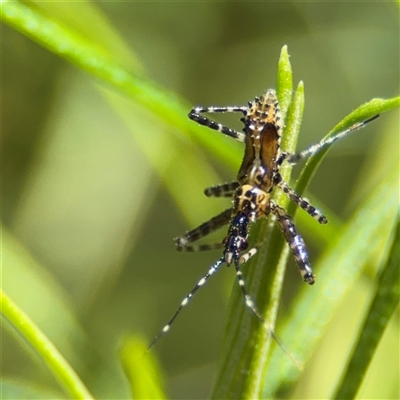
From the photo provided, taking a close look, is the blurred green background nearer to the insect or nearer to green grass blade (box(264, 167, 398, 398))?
the insect

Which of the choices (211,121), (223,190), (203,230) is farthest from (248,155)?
(203,230)

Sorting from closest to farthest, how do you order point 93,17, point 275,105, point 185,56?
point 275,105 < point 93,17 < point 185,56

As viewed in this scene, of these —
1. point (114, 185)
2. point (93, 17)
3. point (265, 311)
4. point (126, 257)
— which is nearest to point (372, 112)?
point (265, 311)

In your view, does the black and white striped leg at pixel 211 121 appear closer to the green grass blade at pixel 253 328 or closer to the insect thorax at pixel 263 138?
the insect thorax at pixel 263 138

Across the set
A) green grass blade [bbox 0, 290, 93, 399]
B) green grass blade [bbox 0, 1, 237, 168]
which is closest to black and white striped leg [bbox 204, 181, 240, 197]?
green grass blade [bbox 0, 1, 237, 168]

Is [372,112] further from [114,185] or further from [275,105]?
[114,185]
